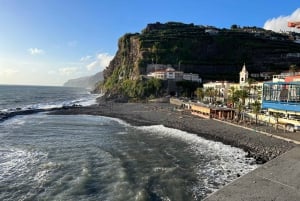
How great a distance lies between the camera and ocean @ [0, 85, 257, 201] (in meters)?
24.4

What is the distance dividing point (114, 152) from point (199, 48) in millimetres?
121800

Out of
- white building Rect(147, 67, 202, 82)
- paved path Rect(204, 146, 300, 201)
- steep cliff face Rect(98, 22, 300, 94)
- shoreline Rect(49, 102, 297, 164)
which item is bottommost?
shoreline Rect(49, 102, 297, 164)

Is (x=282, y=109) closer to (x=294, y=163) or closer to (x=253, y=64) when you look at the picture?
(x=294, y=163)

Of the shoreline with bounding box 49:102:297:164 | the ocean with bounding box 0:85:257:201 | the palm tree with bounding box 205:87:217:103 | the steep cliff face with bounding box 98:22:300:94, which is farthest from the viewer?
the steep cliff face with bounding box 98:22:300:94

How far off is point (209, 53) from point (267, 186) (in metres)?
135

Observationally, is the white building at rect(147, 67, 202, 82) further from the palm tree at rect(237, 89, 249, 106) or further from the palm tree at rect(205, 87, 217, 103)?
the palm tree at rect(237, 89, 249, 106)

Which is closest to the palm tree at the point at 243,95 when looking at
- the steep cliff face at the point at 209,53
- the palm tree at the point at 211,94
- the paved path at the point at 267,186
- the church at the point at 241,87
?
the church at the point at 241,87

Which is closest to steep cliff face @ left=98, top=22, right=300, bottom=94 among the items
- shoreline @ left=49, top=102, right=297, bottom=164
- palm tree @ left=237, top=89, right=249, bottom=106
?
shoreline @ left=49, top=102, right=297, bottom=164

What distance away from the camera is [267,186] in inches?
838

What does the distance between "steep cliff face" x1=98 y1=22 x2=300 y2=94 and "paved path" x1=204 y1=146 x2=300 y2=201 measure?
109 m

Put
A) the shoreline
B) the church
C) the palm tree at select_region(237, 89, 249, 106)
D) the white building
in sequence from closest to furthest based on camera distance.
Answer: the shoreline → the palm tree at select_region(237, 89, 249, 106) → the church → the white building

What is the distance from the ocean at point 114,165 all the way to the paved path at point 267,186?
123 inches

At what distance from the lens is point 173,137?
47625mm

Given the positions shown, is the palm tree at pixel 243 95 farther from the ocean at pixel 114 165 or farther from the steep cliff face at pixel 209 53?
the steep cliff face at pixel 209 53
